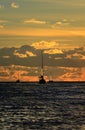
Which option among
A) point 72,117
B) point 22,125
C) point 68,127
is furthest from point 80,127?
point 72,117

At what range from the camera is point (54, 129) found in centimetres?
6600

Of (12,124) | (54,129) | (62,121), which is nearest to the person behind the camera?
(54,129)

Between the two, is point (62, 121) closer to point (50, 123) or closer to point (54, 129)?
point (50, 123)

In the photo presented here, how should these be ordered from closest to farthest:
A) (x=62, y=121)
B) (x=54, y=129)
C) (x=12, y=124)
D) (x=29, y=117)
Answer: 1. (x=54, y=129)
2. (x=12, y=124)
3. (x=62, y=121)
4. (x=29, y=117)

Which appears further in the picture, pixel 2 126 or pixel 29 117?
pixel 29 117

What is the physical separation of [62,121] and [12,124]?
8494 mm

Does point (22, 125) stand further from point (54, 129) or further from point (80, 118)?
point (80, 118)

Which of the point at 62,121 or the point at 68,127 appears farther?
the point at 62,121

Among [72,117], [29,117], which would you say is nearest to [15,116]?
[29,117]

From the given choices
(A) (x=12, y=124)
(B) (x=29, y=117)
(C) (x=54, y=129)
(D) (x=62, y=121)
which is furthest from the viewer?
(B) (x=29, y=117)

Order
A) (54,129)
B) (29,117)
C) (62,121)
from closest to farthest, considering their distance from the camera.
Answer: (54,129) → (62,121) → (29,117)

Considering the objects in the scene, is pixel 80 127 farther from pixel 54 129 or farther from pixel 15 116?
pixel 15 116

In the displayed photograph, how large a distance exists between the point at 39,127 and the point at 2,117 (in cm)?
1379

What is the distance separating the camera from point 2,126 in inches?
2680
